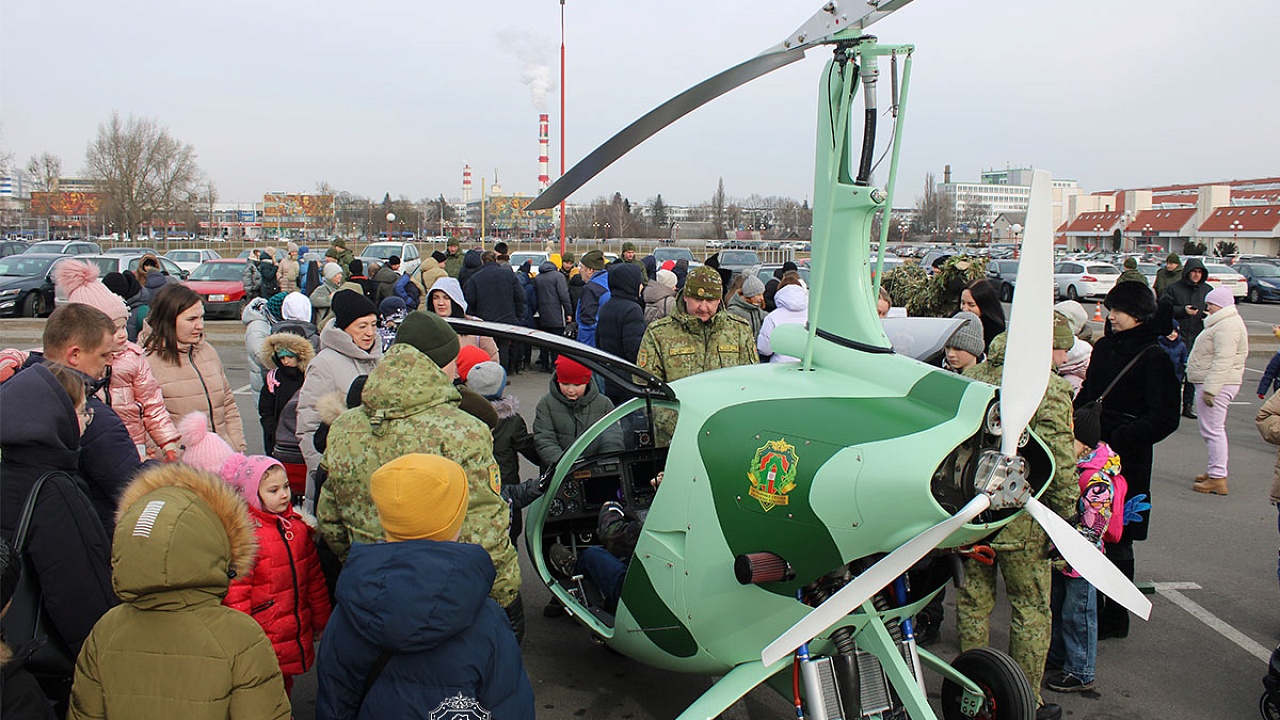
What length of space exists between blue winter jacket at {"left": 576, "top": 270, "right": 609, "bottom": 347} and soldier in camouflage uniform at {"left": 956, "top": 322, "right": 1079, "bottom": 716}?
22.0ft

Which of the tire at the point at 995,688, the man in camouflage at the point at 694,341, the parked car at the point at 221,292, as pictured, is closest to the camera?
the tire at the point at 995,688

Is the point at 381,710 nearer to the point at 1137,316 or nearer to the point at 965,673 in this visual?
the point at 965,673

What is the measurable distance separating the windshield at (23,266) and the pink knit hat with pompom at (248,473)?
20722 millimetres

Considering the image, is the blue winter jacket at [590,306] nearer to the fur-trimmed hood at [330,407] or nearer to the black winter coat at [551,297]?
the black winter coat at [551,297]

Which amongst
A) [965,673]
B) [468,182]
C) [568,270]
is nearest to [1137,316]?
[965,673]

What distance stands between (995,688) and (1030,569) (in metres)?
0.72

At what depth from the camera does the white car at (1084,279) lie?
30.7m

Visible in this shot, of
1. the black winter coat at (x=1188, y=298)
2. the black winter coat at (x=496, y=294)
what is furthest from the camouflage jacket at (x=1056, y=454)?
the black winter coat at (x=1188, y=298)

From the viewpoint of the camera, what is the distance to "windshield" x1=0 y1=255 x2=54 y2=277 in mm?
19969

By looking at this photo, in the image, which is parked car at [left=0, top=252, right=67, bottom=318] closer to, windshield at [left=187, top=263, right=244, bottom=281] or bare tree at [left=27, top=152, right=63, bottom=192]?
windshield at [left=187, top=263, right=244, bottom=281]

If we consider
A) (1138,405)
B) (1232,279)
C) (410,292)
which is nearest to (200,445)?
(1138,405)

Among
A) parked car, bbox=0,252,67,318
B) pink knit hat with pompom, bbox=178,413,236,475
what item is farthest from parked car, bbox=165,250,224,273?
pink knit hat with pompom, bbox=178,413,236,475

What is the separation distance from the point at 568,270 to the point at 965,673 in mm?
12534

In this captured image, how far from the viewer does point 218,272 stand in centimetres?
2002
